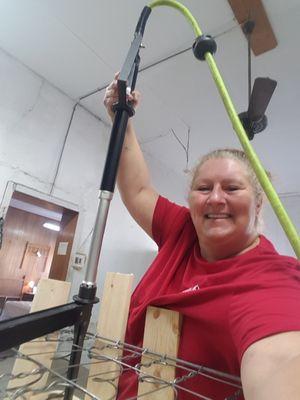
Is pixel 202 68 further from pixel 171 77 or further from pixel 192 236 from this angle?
pixel 192 236

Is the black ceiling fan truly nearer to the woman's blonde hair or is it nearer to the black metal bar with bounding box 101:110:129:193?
the woman's blonde hair

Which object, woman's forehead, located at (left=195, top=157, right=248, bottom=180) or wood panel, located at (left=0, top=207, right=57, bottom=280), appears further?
wood panel, located at (left=0, top=207, right=57, bottom=280)

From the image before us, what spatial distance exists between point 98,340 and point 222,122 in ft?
6.30

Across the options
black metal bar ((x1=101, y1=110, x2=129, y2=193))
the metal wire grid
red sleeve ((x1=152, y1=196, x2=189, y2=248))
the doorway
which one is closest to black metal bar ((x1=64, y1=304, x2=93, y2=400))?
the metal wire grid

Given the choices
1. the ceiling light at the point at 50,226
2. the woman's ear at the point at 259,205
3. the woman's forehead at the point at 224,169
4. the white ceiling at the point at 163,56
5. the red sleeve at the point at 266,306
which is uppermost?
the ceiling light at the point at 50,226

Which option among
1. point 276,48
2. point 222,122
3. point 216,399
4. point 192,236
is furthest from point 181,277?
point 222,122

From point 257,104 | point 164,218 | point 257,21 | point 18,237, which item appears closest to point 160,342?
point 164,218

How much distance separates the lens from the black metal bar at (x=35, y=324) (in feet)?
1.03

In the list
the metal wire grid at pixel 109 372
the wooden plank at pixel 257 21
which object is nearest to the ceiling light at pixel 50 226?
the wooden plank at pixel 257 21

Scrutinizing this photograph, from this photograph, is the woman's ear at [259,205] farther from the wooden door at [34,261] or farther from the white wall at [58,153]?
the wooden door at [34,261]

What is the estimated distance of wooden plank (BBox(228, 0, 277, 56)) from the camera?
1242mm

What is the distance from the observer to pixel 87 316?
18.0 inches

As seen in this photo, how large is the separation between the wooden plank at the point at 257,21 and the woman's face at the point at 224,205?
1.04m

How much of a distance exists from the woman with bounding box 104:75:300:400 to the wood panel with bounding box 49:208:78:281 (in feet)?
4.44
